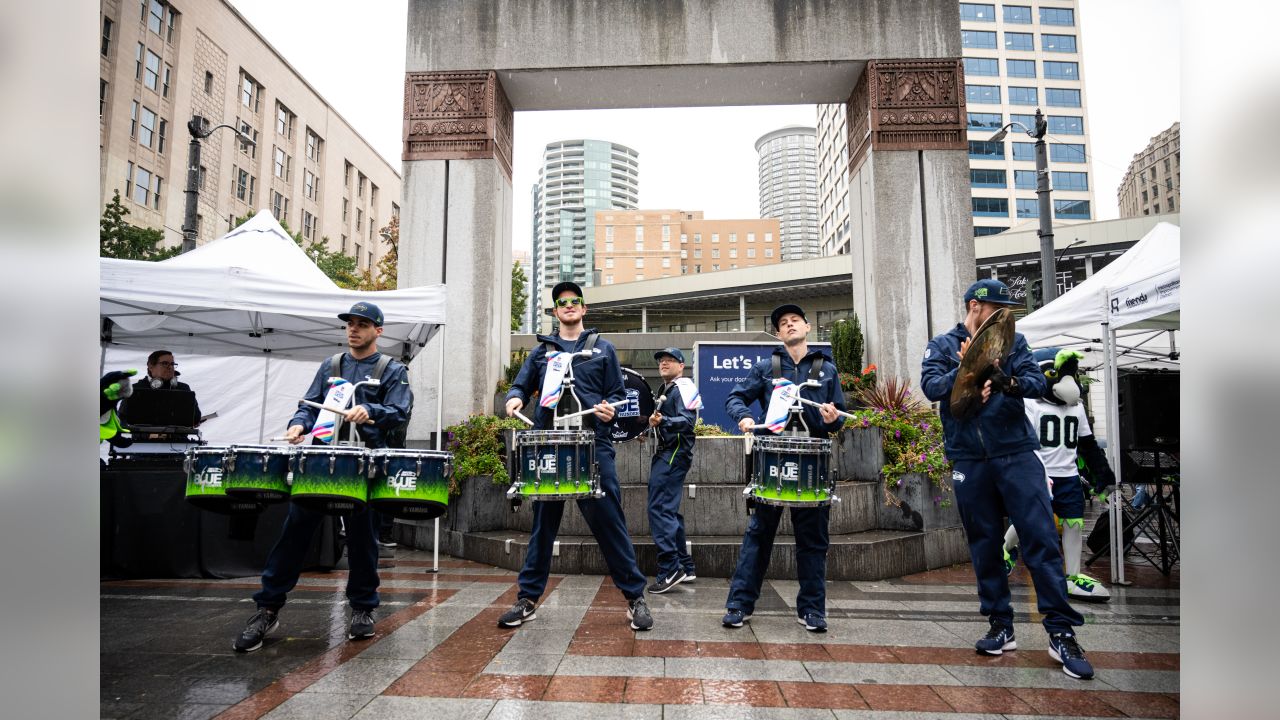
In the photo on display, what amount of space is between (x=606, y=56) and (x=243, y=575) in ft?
29.8

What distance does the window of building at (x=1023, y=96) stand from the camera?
79812 mm

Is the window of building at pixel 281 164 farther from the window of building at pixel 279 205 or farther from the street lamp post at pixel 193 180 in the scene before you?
the street lamp post at pixel 193 180

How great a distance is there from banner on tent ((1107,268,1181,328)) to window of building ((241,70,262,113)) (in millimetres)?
46409

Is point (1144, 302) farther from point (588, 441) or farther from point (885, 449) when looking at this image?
point (588, 441)

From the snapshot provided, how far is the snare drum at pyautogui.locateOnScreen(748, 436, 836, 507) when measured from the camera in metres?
5.23

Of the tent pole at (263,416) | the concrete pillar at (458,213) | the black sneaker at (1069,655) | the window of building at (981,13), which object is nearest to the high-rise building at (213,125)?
Answer: the tent pole at (263,416)

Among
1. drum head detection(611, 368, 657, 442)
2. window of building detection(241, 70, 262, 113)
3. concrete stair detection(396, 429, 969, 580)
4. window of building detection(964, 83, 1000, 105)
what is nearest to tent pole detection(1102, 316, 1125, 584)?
concrete stair detection(396, 429, 969, 580)

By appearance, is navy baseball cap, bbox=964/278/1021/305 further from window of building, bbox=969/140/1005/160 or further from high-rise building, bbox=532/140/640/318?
high-rise building, bbox=532/140/640/318

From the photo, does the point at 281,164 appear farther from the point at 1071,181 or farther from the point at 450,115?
the point at 1071,181

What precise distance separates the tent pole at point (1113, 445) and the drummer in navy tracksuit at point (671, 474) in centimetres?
431

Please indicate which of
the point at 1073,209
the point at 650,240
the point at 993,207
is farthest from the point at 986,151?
the point at 650,240

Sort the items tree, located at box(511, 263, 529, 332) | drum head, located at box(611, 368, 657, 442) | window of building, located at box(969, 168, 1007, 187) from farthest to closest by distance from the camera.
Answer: window of building, located at box(969, 168, 1007, 187)
tree, located at box(511, 263, 529, 332)
drum head, located at box(611, 368, 657, 442)

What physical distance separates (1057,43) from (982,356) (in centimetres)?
9441
